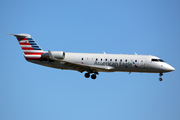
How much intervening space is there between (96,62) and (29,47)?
10171 mm

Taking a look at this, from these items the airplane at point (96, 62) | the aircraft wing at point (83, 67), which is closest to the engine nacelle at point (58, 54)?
the airplane at point (96, 62)

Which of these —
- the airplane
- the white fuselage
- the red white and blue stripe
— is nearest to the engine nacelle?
the airplane

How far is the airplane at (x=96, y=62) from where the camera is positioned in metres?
34.3

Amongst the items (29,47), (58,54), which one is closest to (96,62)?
(58,54)

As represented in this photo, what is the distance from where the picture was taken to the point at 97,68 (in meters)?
34.5

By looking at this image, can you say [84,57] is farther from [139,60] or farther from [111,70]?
[139,60]

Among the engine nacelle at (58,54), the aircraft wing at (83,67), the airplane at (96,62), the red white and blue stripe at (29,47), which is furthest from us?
the red white and blue stripe at (29,47)

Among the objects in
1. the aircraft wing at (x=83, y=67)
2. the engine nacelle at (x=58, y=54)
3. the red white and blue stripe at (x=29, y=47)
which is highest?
the red white and blue stripe at (x=29, y=47)

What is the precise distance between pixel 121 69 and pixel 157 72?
4.98m

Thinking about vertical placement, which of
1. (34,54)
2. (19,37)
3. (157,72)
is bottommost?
(157,72)

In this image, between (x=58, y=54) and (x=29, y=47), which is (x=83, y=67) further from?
(x=29, y=47)

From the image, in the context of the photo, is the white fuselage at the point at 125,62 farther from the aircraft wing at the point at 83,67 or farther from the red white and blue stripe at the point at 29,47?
the red white and blue stripe at the point at 29,47

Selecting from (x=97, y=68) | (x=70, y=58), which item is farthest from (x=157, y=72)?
(x=70, y=58)

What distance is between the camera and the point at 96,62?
35156 mm
